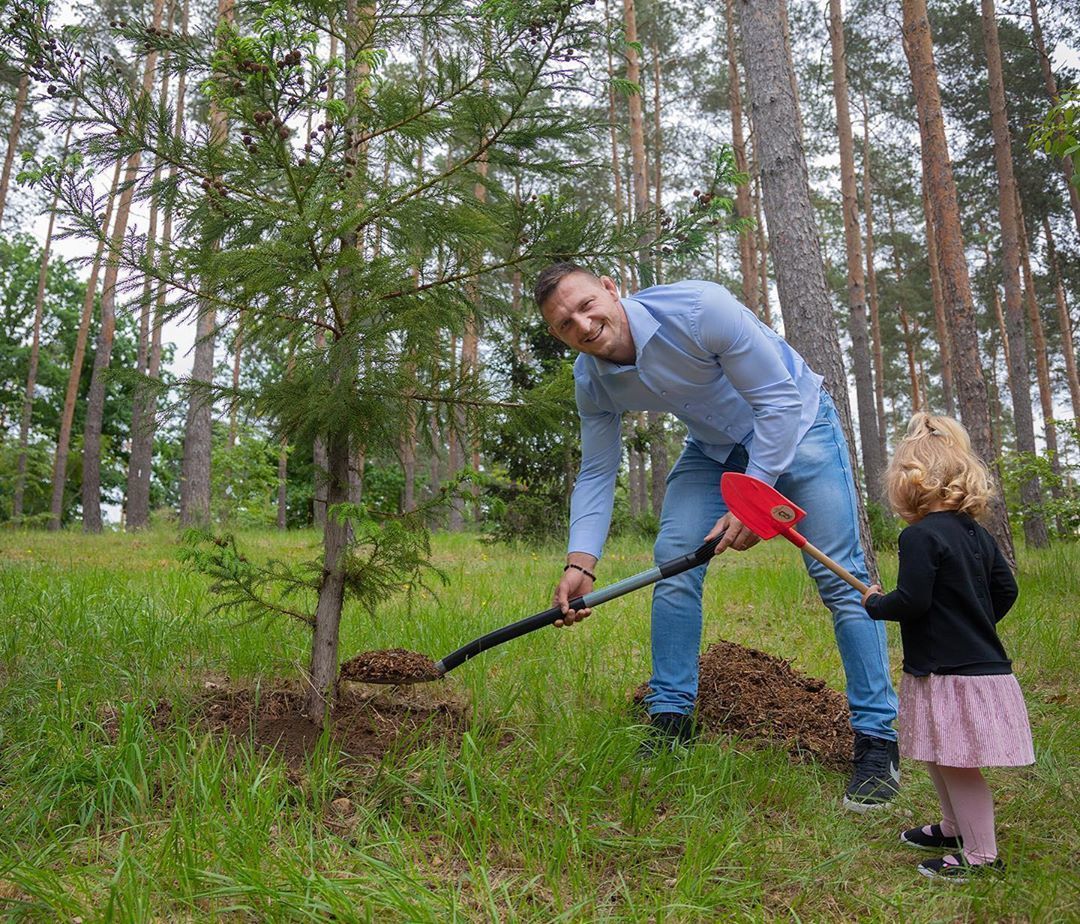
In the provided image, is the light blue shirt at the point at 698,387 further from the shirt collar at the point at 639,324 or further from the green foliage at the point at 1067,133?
the green foliage at the point at 1067,133

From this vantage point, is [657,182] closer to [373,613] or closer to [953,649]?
[373,613]

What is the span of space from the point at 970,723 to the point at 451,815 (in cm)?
142

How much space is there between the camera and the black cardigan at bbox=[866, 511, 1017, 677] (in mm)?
2264

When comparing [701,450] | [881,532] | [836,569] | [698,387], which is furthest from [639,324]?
[881,532]

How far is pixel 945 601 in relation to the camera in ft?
7.54

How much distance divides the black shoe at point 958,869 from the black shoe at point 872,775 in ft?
1.31

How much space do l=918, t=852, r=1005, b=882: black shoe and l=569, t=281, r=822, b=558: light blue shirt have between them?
3.90ft

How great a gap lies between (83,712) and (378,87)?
2.51m

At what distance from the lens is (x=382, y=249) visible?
304 centimetres

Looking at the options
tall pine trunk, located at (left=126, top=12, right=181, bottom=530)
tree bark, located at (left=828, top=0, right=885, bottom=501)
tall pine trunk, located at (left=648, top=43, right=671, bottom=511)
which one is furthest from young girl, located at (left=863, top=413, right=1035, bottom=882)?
tree bark, located at (left=828, top=0, right=885, bottom=501)

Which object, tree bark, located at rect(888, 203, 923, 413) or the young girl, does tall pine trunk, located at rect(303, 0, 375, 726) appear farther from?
tree bark, located at rect(888, 203, 923, 413)

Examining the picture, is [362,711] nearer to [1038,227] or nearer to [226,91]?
[226,91]

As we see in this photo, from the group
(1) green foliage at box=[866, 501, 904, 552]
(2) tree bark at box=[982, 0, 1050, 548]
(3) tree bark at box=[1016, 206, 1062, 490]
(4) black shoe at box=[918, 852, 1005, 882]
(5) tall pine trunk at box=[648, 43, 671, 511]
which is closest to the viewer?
(4) black shoe at box=[918, 852, 1005, 882]

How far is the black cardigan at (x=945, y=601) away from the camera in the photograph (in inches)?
89.1
